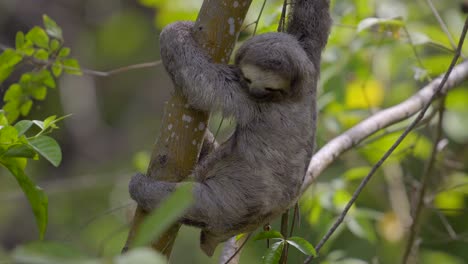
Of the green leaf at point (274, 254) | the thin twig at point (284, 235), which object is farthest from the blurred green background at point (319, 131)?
the green leaf at point (274, 254)

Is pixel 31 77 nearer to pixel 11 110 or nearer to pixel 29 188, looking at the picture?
pixel 11 110

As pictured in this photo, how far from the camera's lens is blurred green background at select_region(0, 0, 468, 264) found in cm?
495

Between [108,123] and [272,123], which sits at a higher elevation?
[272,123]

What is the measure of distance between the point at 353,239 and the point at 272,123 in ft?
14.4

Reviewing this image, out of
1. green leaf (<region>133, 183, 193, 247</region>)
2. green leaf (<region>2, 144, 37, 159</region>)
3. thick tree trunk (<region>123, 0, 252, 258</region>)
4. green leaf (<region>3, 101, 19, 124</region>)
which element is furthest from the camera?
green leaf (<region>3, 101, 19, 124</region>)

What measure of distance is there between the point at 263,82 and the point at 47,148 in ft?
3.90

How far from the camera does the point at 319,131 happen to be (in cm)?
516

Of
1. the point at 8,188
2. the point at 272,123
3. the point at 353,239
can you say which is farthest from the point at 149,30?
the point at 272,123

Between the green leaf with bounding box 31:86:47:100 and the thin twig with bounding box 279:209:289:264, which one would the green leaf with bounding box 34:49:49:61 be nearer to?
the green leaf with bounding box 31:86:47:100

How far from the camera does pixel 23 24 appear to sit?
1130 cm

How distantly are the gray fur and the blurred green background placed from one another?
0.22 meters

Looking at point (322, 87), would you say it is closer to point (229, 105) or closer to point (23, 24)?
point (229, 105)

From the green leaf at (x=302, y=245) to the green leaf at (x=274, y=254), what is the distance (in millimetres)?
55

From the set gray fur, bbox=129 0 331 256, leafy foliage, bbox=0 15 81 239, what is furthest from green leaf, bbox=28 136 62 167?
gray fur, bbox=129 0 331 256
